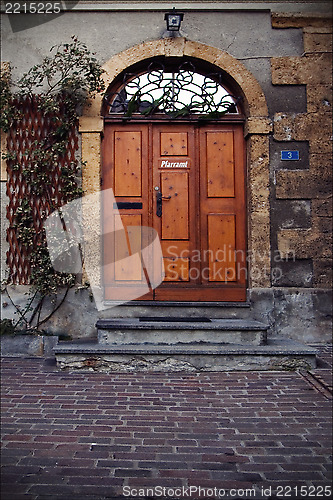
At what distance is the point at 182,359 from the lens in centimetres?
408

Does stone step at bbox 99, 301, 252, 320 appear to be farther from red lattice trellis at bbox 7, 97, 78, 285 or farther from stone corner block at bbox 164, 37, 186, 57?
stone corner block at bbox 164, 37, 186, 57

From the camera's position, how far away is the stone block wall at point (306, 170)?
509 cm

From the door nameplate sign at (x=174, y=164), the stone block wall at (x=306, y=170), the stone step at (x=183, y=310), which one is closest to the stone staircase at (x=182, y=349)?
the stone step at (x=183, y=310)

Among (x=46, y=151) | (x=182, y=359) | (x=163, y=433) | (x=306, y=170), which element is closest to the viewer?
(x=163, y=433)

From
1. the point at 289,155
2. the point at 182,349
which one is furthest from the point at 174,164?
the point at 182,349

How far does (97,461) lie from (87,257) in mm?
3010

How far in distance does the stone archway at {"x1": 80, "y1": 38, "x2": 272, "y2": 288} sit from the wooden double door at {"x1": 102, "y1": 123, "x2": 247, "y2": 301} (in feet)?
0.63

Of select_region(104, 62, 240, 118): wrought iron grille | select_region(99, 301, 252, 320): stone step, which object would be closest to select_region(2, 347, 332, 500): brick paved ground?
select_region(99, 301, 252, 320): stone step

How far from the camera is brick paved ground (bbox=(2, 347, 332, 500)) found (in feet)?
6.93

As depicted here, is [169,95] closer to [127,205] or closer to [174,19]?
[174,19]

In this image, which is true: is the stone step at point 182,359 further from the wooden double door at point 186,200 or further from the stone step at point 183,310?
the wooden double door at point 186,200

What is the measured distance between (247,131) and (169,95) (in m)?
1.13

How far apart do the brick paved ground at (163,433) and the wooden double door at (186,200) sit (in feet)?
4.99

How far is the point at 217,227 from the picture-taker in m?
5.27
